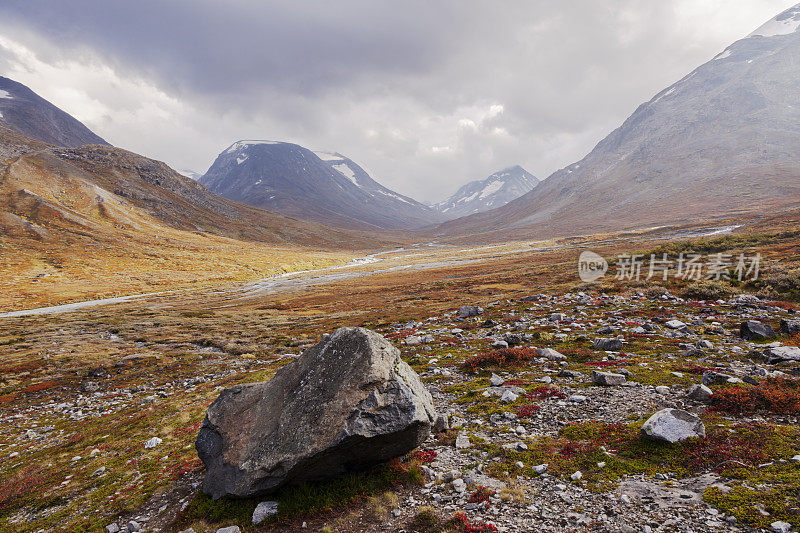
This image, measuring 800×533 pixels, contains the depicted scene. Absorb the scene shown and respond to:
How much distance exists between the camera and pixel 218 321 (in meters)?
45.4

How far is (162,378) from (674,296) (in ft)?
140

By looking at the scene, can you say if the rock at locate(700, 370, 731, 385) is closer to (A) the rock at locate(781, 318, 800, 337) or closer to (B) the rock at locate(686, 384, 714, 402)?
(B) the rock at locate(686, 384, 714, 402)

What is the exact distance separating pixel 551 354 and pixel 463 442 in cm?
882

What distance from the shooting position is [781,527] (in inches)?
210

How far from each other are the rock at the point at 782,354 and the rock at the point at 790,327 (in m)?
3.68

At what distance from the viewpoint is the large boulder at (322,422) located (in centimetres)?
831

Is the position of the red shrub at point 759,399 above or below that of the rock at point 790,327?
below

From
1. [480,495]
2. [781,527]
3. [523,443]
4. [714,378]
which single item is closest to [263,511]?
[480,495]

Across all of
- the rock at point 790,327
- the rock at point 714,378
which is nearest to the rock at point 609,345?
the rock at point 714,378

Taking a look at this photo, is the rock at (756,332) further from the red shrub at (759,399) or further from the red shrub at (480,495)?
the red shrub at (480,495)

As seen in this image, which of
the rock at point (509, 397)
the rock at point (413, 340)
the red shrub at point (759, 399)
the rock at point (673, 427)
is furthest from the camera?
the rock at point (413, 340)

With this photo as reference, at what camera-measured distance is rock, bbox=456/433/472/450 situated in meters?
9.95

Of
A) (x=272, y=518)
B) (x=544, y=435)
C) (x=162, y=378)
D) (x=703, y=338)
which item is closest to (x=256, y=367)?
(x=162, y=378)

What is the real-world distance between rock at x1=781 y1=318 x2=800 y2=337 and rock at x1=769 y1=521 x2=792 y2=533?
51.5ft
